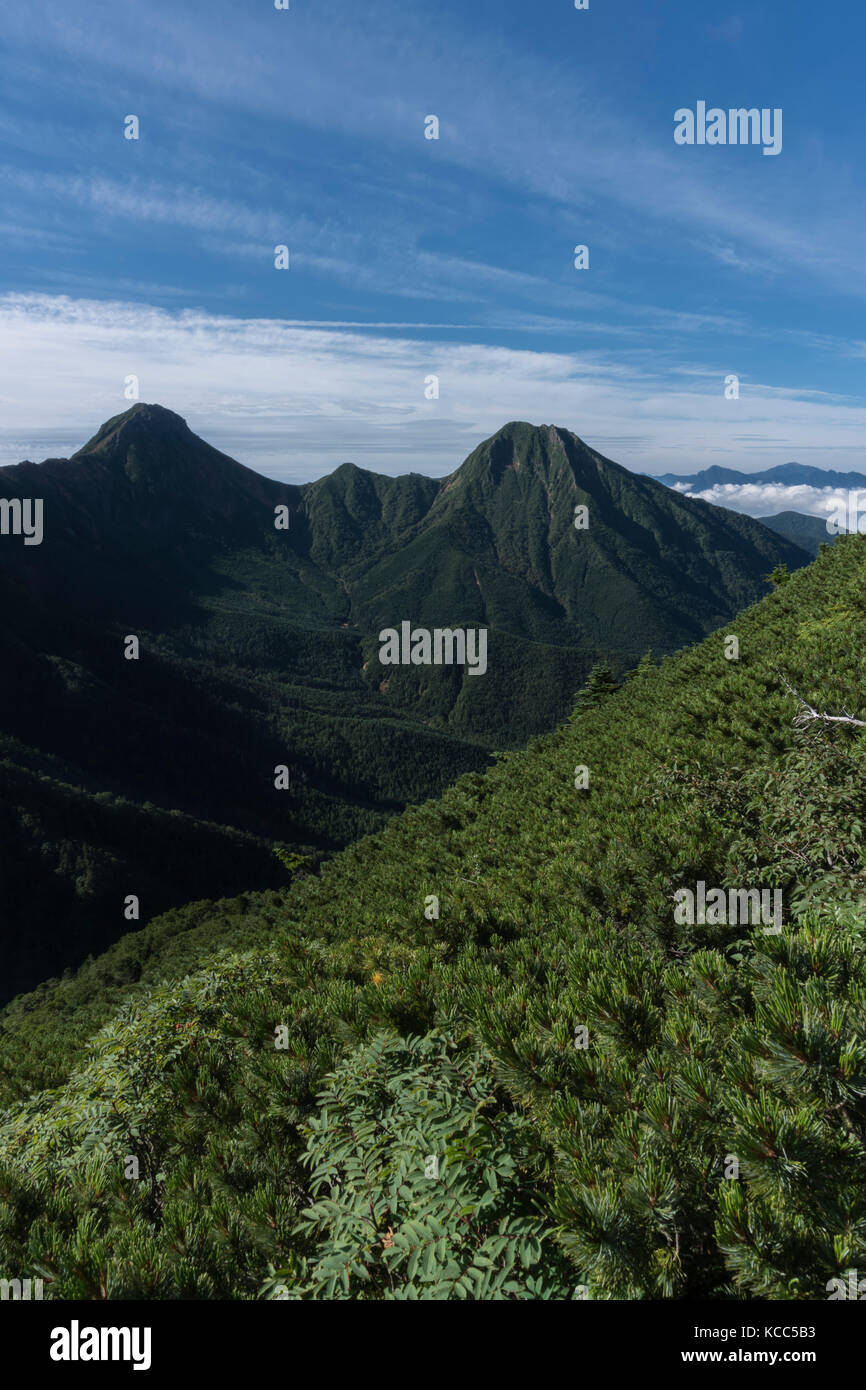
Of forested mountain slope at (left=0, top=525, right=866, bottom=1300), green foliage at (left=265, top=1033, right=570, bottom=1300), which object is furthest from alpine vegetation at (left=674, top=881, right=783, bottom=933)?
green foliage at (left=265, top=1033, right=570, bottom=1300)

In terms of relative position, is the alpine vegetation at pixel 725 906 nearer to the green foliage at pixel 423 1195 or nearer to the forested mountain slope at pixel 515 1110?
the forested mountain slope at pixel 515 1110

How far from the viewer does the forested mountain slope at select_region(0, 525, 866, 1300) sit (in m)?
2.91

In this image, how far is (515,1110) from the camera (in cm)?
429

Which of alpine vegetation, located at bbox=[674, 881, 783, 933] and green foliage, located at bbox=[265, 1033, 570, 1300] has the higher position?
alpine vegetation, located at bbox=[674, 881, 783, 933]

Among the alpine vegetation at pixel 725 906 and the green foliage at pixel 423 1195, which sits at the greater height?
the alpine vegetation at pixel 725 906

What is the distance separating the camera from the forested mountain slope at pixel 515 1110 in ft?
9.54

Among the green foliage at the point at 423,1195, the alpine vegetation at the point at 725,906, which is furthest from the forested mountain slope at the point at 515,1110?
the alpine vegetation at the point at 725,906

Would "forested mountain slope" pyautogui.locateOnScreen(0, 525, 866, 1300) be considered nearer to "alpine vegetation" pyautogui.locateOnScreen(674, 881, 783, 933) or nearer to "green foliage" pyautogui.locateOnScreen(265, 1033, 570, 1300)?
"green foliage" pyautogui.locateOnScreen(265, 1033, 570, 1300)

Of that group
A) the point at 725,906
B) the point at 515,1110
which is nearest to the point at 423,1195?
the point at 515,1110

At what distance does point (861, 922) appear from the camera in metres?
4.53

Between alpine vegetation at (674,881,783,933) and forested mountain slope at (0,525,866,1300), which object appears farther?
alpine vegetation at (674,881,783,933)

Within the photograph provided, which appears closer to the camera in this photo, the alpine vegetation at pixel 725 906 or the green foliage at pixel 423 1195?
the green foliage at pixel 423 1195

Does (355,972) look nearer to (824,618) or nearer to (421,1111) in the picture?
(421,1111)

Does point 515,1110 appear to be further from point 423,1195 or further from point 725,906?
point 725,906
